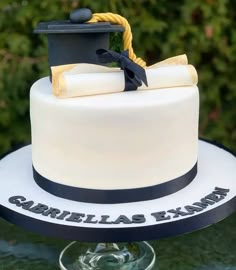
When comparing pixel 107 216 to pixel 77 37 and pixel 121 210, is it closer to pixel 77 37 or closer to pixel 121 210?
pixel 121 210

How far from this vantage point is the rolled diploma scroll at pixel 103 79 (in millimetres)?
1052

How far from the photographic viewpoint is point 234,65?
7.35 ft

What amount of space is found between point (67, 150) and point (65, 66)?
15 centimetres

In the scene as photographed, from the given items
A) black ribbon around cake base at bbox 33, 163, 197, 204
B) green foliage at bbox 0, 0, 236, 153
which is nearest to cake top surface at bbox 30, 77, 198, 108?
black ribbon around cake base at bbox 33, 163, 197, 204

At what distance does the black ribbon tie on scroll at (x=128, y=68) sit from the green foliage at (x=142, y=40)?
3.11ft

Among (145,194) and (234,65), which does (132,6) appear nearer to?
(234,65)

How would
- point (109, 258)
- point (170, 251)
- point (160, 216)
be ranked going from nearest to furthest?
point (160, 216) < point (109, 258) < point (170, 251)

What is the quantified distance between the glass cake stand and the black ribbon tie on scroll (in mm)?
491

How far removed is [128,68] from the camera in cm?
108

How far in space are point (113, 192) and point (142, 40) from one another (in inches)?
46.1

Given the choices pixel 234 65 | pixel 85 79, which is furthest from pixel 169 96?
pixel 234 65

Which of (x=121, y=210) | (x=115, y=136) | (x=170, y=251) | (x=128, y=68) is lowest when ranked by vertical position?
(x=170, y=251)

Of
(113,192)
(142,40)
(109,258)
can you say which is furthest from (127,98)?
(142,40)

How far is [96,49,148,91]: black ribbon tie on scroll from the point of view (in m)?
1.08
